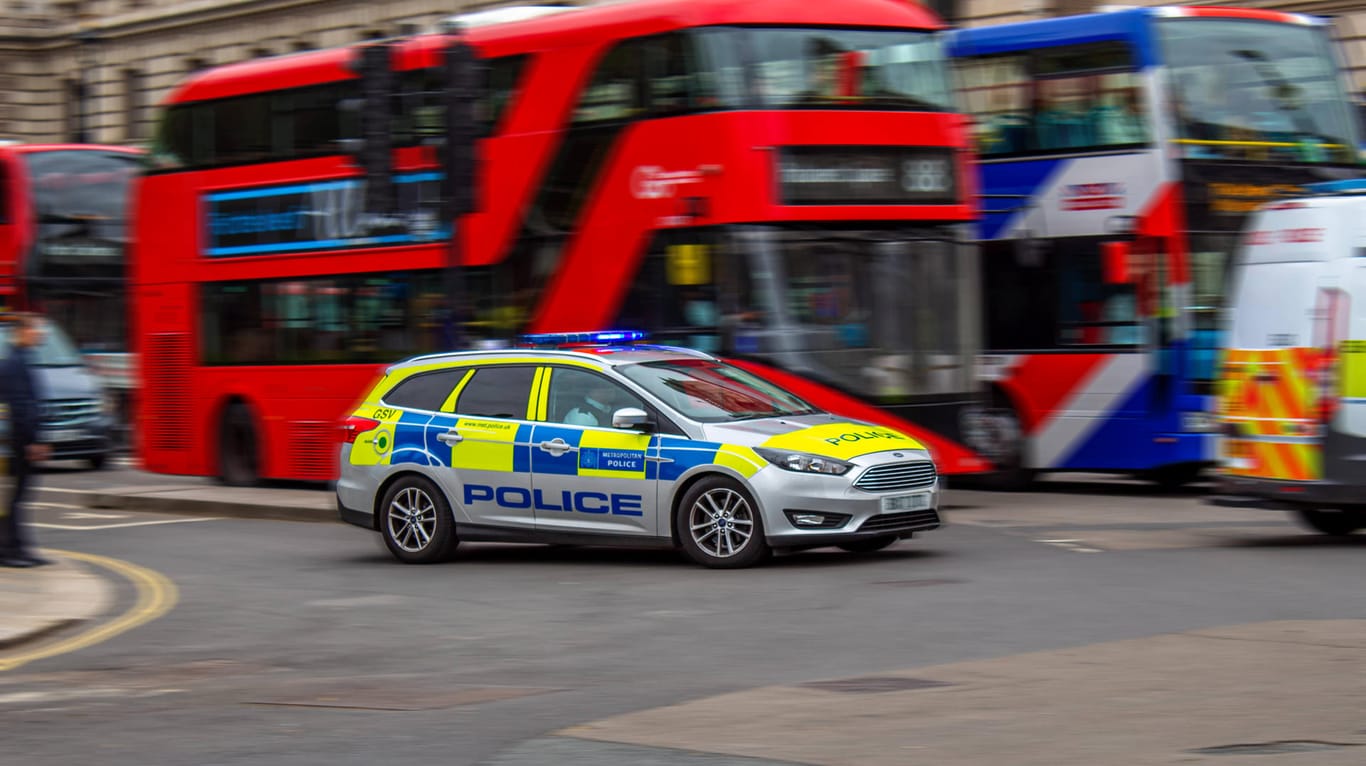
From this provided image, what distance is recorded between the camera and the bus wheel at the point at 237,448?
70.1 ft

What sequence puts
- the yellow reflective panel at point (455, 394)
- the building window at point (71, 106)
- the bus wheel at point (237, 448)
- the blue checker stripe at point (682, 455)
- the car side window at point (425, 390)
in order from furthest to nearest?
the building window at point (71, 106), the bus wheel at point (237, 448), the car side window at point (425, 390), the yellow reflective panel at point (455, 394), the blue checker stripe at point (682, 455)

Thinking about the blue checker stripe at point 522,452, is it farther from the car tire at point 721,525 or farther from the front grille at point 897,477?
the front grille at point 897,477

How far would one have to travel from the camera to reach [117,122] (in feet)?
177

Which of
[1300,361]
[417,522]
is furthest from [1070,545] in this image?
[417,522]

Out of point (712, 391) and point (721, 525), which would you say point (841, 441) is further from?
point (712, 391)

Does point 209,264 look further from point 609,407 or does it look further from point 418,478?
point 609,407

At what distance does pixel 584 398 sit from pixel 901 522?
7.56 feet

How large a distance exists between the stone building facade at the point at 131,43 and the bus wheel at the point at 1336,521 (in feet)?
80.4

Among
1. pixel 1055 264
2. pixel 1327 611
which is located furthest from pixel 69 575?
pixel 1055 264

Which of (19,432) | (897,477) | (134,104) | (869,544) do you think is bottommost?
(869,544)

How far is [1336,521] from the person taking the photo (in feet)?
48.1

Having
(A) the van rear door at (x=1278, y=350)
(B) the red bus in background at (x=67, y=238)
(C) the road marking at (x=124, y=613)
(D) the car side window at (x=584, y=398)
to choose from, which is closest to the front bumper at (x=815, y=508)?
(D) the car side window at (x=584, y=398)

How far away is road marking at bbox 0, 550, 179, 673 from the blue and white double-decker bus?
25.1ft

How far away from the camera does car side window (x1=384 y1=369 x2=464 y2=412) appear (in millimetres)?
14327
